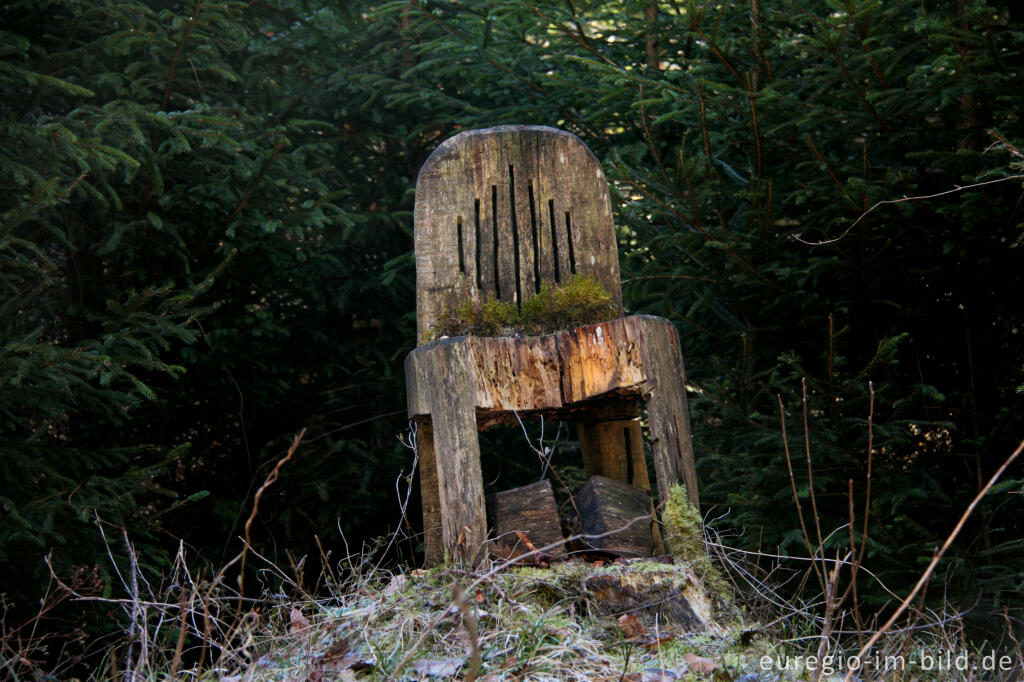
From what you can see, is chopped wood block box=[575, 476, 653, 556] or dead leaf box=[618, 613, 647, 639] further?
chopped wood block box=[575, 476, 653, 556]

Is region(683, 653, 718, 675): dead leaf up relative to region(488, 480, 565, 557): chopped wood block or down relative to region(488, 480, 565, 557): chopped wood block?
down

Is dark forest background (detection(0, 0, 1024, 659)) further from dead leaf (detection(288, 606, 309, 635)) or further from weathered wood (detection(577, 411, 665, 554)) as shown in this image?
dead leaf (detection(288, 606, 309, 635))

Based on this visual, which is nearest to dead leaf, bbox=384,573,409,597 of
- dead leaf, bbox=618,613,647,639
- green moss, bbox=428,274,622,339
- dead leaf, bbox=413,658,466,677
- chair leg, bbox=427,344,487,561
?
chair leg, bbox=427,344,487,561

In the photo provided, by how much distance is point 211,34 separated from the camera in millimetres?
6227

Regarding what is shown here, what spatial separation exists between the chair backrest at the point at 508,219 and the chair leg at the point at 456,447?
51 centimetres

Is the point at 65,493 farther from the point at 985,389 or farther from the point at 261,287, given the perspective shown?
the point at 985,389

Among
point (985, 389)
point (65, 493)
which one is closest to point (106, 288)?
point (65, 493)

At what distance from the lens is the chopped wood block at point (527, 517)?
132 inches

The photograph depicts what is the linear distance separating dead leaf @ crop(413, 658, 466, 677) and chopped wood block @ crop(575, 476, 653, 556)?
31.8 inches

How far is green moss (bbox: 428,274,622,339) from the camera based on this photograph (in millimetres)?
3713

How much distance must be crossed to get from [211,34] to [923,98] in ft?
15.4

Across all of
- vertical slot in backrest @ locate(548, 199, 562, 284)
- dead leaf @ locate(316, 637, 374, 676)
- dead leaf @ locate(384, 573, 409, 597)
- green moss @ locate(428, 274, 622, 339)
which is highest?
vertical slot in backrest @ locate(548, 199, 562, 284)

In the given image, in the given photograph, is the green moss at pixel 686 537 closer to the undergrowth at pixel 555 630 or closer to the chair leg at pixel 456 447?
the undergrowth at pixel 555 630

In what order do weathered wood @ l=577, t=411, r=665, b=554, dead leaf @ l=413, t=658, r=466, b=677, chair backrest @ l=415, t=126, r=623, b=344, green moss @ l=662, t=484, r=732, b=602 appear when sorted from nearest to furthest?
dead leaf @ l=413, t=658, r=466, b=677 < green moss @ l=662, t=484, r=732, b=602 < chair backrest @ l=415, t=126, r=623, b=344 < weathered wood @ l=577, t=411, r=665, b=554
